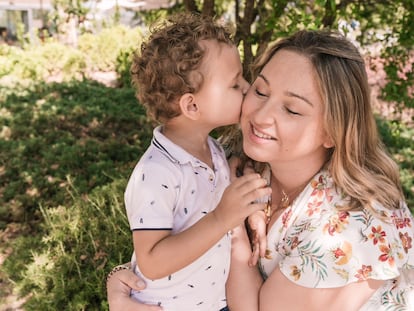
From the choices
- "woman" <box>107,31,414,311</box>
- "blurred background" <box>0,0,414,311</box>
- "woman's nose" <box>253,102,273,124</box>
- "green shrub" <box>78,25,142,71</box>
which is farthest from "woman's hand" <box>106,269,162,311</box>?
"green shrub" <box>78,25,142,71</box>

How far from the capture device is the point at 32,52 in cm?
1063

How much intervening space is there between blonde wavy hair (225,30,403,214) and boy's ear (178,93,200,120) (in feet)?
1.27

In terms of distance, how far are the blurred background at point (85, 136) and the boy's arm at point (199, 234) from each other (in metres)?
0.95

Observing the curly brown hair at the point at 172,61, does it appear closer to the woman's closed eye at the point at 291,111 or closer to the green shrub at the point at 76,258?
the woman's closed eye at the point at 291,111

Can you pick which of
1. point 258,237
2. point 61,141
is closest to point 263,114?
point 258,237

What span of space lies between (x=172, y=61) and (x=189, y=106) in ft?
0.60

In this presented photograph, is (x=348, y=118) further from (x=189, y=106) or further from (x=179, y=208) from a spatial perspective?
(x=179, y=208)

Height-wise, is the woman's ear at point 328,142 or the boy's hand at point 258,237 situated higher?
the woman's ear at point 328,142

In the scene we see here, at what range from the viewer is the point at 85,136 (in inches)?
267

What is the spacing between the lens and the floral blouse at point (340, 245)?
5.67 feet

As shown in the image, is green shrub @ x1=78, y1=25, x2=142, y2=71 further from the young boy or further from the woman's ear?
the woman's ear

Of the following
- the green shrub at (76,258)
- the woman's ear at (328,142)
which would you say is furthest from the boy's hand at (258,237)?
the green shrub at (76,258)

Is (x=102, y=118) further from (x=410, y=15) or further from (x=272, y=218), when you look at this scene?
(x=272, y=218)

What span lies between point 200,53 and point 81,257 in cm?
266
